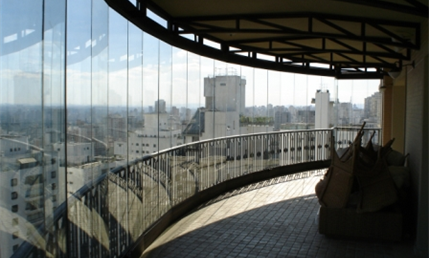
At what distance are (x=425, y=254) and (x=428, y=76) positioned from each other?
2.13 metres

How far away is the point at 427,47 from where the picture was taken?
4855 millimetres

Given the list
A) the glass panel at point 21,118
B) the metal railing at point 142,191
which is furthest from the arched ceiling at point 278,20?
the glass panel at point 21,118

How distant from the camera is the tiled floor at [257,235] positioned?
4.94 m

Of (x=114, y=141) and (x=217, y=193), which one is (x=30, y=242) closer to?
(x=114, y=141)

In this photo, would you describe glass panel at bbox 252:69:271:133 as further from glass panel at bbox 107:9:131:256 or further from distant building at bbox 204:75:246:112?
glass panel at bbox 107:9:131:256

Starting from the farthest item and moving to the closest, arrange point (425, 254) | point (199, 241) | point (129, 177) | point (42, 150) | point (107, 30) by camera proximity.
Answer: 1. point (199, 241)
2. point (425, 254)
3. point (129, 177)
4. point (107, 30)
5. point (42, 150)

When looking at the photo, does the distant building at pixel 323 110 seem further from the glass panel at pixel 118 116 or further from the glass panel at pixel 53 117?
the glass panel at pixel 53 117

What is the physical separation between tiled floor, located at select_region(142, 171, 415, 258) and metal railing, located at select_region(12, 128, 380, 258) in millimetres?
389

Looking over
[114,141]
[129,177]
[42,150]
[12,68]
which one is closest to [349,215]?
[129,177]

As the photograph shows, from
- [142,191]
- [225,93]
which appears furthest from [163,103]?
[225,93]

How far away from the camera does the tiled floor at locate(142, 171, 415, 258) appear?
4.94 m

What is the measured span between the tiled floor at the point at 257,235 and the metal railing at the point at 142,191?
389mm

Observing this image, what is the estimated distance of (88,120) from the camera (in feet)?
10.1

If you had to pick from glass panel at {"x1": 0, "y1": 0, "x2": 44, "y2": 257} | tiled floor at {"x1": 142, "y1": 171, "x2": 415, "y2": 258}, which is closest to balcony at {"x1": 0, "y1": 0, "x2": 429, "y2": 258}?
glass panel at {"x1": 0, "y1": 0, "x2": 44, "y2": 257}
